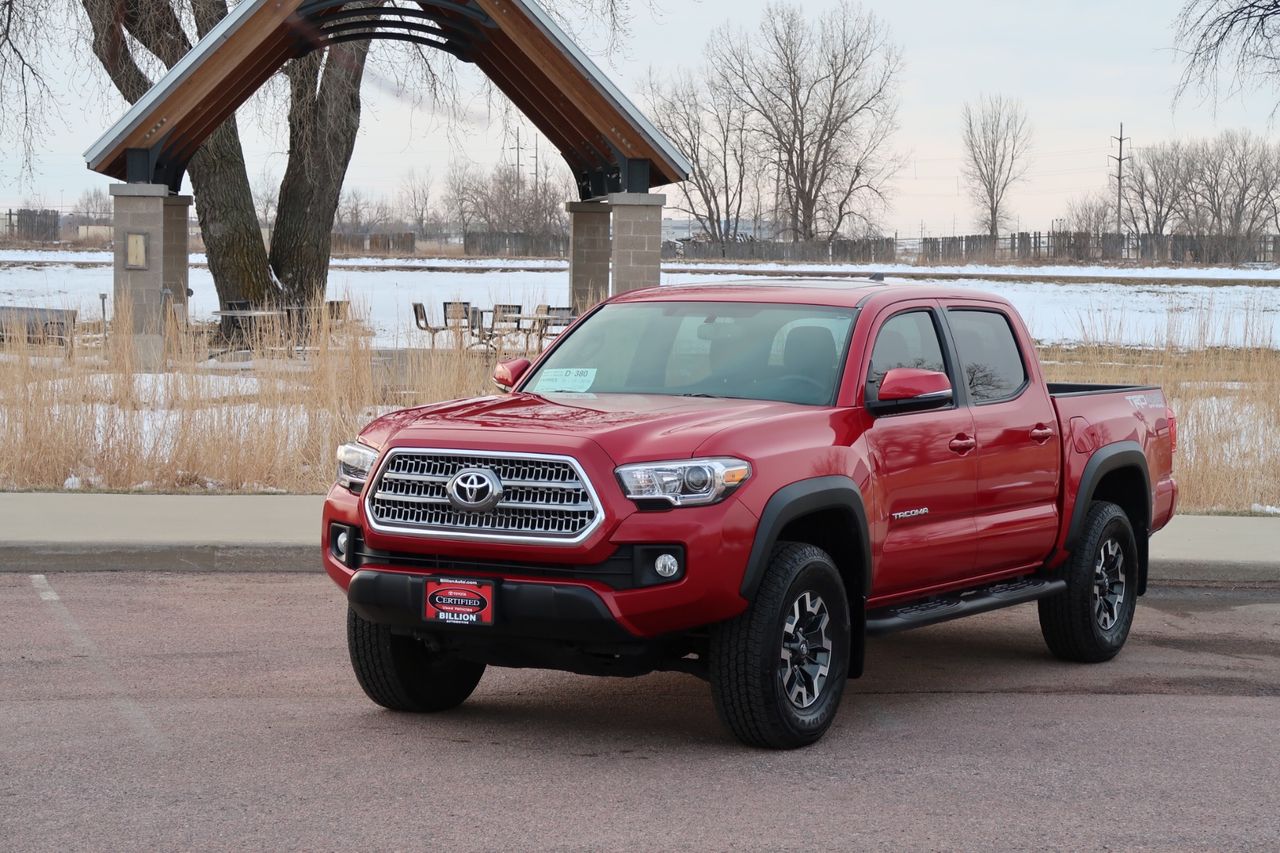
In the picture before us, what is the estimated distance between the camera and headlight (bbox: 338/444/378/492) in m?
6.52

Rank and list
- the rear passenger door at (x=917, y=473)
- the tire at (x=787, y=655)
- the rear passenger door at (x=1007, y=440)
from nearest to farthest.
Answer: the tire at (x=787, y=655), the rear passenger door at (x=917, y=473), the rear passenger door at (x=1007, y=440)

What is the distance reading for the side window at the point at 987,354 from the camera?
7789 mm

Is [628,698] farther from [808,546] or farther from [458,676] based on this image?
[808,546]

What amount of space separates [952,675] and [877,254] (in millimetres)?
68444

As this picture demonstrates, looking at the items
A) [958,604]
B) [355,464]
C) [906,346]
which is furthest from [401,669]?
[906,346]

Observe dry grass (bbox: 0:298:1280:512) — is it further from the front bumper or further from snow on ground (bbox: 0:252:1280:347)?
snow on ground (bbox: 0:252:1280:347)

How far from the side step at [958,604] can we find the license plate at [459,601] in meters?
1.74

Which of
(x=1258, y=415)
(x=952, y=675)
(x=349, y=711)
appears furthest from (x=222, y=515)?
(x=1258, y=415)

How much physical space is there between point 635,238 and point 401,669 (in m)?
17.1

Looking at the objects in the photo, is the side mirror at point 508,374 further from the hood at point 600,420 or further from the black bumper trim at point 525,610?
the black bumper trim at point 525,610

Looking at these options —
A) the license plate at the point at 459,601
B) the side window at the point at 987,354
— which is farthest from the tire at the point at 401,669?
the side window at the point at 987,354

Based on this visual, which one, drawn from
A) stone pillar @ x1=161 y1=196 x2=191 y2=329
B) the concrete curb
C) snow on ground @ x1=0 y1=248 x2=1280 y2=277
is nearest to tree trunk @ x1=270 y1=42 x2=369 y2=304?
stone pillar @ x1=161 y1=196 x2=191 y2=329

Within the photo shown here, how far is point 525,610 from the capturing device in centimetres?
582

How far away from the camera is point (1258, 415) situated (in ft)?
51.5
